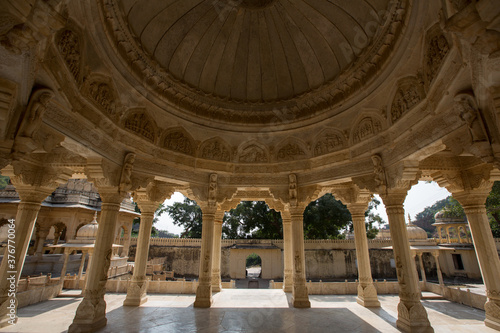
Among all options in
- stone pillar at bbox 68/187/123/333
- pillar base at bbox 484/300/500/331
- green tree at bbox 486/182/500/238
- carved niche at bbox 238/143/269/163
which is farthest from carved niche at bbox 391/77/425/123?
green tree at bbox 486/182/500/238

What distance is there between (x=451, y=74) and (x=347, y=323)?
23.1 ft

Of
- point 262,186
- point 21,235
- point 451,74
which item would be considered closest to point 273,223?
point 262,186

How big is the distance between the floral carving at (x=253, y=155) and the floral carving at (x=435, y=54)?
626 cm

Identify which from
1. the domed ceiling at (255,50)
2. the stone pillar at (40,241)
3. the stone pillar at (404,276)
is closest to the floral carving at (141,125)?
the domed ceiling at (255,50)

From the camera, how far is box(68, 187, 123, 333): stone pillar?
20.2ft

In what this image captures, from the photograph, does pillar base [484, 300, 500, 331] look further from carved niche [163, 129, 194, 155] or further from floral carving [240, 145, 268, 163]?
carved niche [163, 129, 194, 155]

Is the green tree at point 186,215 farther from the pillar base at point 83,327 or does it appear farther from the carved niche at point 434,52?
the carved niche at point 434,52

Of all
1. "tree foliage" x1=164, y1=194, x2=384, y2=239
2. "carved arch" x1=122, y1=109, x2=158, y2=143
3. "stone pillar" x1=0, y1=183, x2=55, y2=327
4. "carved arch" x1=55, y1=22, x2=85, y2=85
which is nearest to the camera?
"carved arch" x1=55, y1=22, x2=85, y2=85

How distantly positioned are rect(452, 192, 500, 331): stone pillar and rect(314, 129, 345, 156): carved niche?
4.46 m

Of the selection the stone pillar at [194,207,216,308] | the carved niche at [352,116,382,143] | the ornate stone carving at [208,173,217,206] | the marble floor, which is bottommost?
the marble floor

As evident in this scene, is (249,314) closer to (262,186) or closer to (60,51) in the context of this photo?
(262,186)

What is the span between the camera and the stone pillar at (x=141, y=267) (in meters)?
9.11

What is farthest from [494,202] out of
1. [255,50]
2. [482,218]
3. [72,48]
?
[72,48]

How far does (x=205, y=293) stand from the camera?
29.3 ft
